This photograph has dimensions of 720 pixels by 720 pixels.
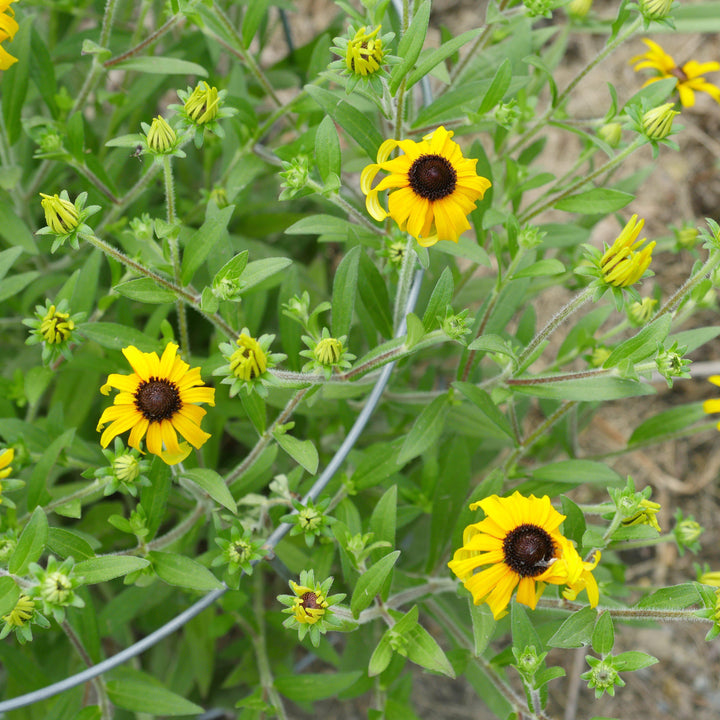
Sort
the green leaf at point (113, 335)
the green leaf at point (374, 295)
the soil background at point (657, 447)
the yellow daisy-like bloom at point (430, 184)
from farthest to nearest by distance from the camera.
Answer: the soil background at point (657, 447), the green leaf at point (374, 295), the green leaf at point (113, 335), the yellow daisy-like bloom at point (430, 184)

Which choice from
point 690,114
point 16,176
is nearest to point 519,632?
point 16,176

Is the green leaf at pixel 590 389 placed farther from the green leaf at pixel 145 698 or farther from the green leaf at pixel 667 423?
the green leaf at pixel 145 698

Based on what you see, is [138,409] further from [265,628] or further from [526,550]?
[265,628]

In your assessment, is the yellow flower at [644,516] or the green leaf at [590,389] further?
the green leaf at [590,389]

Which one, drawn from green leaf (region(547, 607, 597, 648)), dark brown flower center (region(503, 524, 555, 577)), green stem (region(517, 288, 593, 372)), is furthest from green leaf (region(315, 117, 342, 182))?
green leaf (region(547, 607, 597, 648))

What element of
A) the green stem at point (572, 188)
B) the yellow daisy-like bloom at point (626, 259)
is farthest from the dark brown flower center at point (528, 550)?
the green stem at point (572, 188)
